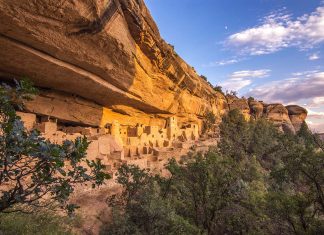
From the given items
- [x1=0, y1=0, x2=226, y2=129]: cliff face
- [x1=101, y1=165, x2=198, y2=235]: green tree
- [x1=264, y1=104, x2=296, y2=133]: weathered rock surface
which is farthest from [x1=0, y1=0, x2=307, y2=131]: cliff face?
[x1=264, y1=104, x2=296, y2=133]: weathered rock surface

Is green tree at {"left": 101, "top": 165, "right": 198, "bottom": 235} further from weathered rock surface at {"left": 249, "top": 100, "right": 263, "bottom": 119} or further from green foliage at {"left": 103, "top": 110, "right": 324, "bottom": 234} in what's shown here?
weathered rock surface at {"left": 249, "top": 100, "right": 263, "bottom": 119}

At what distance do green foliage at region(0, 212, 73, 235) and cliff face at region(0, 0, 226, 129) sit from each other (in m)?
6.88

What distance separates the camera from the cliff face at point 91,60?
10906 mm

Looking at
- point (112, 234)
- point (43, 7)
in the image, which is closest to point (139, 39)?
point (43, 7)

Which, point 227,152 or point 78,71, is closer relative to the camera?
point 78,71

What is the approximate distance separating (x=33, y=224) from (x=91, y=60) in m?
8.27

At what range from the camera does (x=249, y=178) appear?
21.3 meters

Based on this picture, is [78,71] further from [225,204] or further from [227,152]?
[227,152]

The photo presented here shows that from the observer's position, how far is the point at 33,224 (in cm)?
817

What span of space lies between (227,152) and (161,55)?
1374 cm

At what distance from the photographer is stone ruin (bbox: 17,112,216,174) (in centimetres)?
1518

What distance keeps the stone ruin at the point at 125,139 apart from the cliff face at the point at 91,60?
84cm

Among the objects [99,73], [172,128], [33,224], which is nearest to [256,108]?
[172,128]

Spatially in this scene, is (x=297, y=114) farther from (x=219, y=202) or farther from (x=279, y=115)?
(x=219, y=202)
